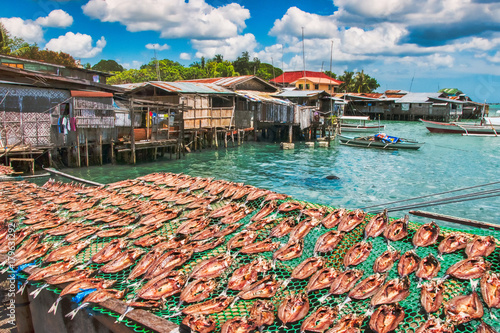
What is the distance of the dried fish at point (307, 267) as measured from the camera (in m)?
4.76

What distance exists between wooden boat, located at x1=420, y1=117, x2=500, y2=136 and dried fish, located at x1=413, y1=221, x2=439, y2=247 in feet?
168

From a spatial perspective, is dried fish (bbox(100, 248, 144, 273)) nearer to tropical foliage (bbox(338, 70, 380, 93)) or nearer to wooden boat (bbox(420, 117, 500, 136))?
wooden boat (bbox(420, 117, 500, 136))

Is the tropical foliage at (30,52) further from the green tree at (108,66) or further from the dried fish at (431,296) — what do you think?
the dried fish at (431,296)

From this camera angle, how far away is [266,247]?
5.42 meters

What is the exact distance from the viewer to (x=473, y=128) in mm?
48438

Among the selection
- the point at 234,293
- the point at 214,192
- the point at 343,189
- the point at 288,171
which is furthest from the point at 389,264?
the point at 288,171

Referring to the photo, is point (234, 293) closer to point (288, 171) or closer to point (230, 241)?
point (230, 241)

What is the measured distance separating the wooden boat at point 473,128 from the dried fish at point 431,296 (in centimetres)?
5217

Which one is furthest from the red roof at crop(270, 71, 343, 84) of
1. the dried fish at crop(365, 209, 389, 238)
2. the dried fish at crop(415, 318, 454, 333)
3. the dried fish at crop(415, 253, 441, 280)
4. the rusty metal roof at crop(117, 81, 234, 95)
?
the dried fish at crop(415, 318, 454, 333)

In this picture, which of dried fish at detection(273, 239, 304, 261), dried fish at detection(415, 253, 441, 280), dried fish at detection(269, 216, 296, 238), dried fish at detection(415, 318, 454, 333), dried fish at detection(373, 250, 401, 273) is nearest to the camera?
dried fish at detection(415, 318, 454, 333)

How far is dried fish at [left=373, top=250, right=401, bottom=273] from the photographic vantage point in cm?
468

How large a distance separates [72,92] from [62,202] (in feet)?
55.6

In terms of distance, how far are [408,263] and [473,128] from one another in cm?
5226

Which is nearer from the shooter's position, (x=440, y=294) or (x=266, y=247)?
(x=440, y=294)
